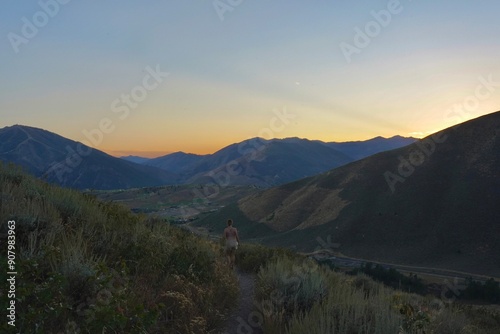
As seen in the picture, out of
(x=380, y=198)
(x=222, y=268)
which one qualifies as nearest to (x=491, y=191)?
(x=380, y=198)

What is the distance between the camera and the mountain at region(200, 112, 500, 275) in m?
64.4

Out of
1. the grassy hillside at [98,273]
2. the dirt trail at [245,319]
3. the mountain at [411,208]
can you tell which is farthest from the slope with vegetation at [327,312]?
the mountain at [411,208]

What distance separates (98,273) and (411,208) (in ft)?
259

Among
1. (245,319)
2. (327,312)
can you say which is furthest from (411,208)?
(327,312)

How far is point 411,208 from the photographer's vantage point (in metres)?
75.3

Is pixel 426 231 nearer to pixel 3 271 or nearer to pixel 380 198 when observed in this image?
pixel 380 198

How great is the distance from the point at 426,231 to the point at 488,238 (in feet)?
31.8

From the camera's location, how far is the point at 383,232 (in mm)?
73250

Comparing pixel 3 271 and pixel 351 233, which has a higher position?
pixel 3 271

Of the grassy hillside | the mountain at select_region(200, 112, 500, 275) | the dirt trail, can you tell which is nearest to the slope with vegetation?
the dirt trail

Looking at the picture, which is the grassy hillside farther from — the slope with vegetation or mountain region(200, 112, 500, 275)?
mountain region(200, 112, 500, 275)

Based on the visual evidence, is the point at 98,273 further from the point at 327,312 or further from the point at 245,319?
the point at 245,319

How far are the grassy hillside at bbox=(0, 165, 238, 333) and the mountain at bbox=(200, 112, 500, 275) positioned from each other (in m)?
60.4

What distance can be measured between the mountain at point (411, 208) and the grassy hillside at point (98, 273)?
60.4 metres
